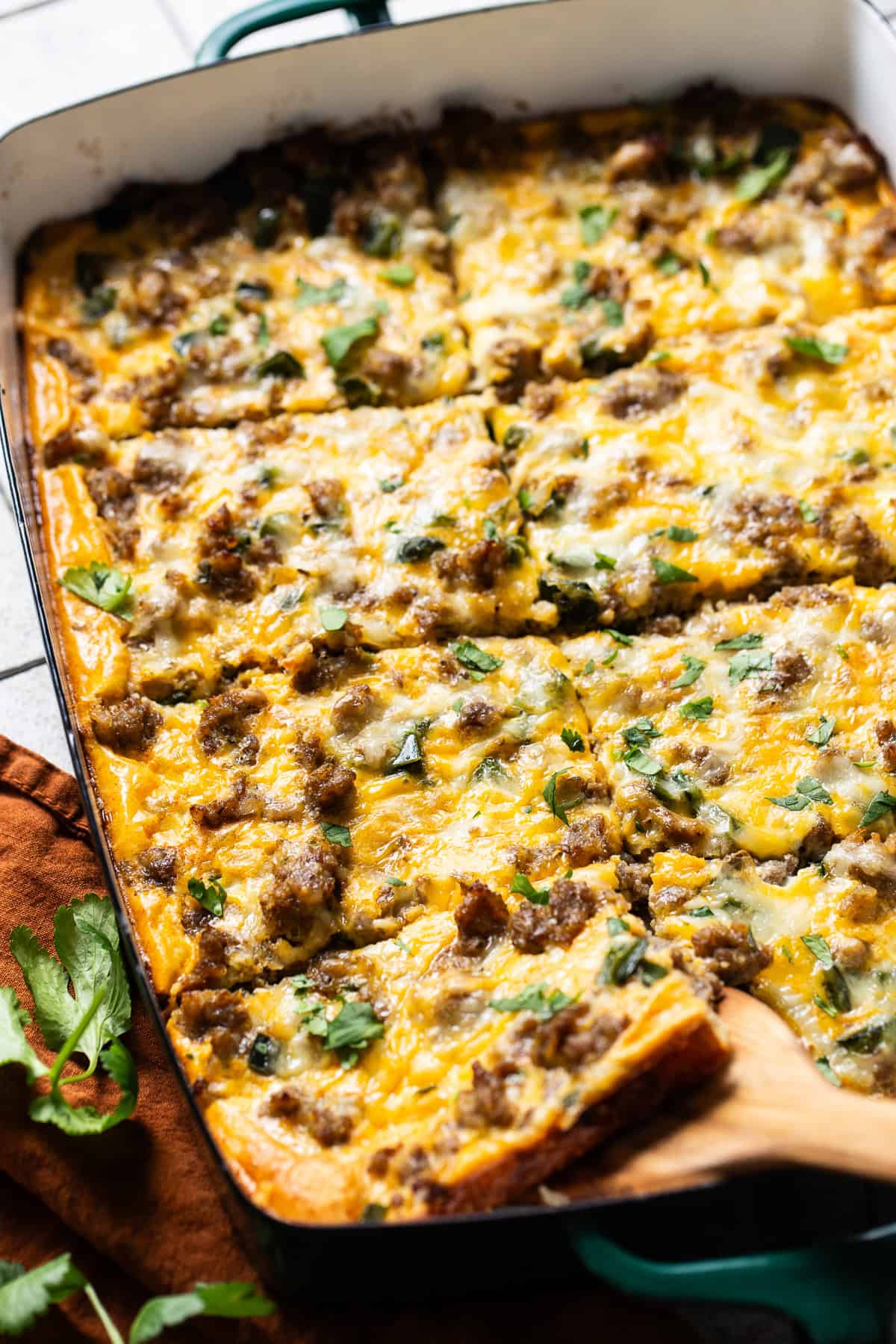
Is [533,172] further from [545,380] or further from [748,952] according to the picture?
[748,952]

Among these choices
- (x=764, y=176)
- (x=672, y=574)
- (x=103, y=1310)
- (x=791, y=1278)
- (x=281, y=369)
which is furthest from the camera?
(x=764, y=176)

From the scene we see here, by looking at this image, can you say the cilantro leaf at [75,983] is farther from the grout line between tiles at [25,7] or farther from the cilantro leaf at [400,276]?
the grout line between tiles at [25,7]

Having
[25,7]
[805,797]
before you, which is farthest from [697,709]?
[25,7]

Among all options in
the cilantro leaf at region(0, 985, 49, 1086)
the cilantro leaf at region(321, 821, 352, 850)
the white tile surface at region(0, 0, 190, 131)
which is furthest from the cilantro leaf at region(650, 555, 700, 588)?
the white tile surface at region(0, 0, 190, 131)

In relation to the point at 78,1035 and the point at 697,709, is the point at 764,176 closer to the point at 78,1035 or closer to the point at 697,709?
the point at 697,709

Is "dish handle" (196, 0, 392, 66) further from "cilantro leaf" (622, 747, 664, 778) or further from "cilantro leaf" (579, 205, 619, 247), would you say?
"cilantro leaf" (622, 747, 664, 778)

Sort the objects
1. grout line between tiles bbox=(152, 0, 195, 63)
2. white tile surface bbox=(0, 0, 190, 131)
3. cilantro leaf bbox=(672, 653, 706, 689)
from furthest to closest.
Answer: grout line between tiles bbox=(152, 0, 195, 63) < white tile surface bbox=(0, 0, 190, 131) < cilantro leaf bbox=(672, 653, 706, 689)

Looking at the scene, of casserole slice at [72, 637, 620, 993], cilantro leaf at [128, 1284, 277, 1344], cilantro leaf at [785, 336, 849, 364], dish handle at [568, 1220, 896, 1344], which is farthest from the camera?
cilantro leaf at [785, 336, 849, 364]
